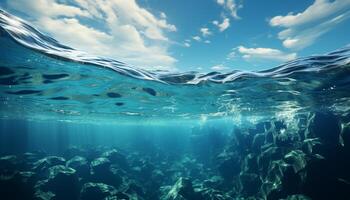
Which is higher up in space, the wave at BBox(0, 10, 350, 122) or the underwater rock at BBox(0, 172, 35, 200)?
the wave at BBox(0, 10, 350, 122)

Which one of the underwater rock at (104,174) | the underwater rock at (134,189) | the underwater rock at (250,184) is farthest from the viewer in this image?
the underwater rock at (104,174)

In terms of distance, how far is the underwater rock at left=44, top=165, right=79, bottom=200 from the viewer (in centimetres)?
1889

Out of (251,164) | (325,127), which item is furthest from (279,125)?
(325,127)

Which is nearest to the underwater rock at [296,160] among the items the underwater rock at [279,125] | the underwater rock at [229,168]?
the underwater rock at [279,125]

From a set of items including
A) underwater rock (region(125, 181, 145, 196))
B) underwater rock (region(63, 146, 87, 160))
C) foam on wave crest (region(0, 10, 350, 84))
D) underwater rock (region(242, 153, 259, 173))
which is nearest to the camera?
foam on wave crest (region(0, 10, 350, 84))

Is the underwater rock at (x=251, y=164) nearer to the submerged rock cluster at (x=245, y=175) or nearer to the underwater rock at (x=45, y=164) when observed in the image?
the submerged rock cluster at (x=245, y=175)

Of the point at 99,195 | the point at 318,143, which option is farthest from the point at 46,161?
the point at 318,143

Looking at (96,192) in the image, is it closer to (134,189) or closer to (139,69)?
(134,189)

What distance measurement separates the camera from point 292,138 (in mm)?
24938

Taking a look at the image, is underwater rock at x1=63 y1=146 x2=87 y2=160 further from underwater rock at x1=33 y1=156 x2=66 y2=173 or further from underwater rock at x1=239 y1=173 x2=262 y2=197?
underwater rock at x1=239 y1=173 x2=262 y2=197

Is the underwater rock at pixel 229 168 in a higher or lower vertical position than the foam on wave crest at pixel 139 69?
lower

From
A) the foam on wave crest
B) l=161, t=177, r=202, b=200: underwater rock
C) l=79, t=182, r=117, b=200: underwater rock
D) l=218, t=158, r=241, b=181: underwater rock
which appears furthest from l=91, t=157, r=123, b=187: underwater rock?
the foam on wave crest

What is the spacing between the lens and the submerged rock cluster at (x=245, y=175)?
51.2 feet

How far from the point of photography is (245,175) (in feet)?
77.9
